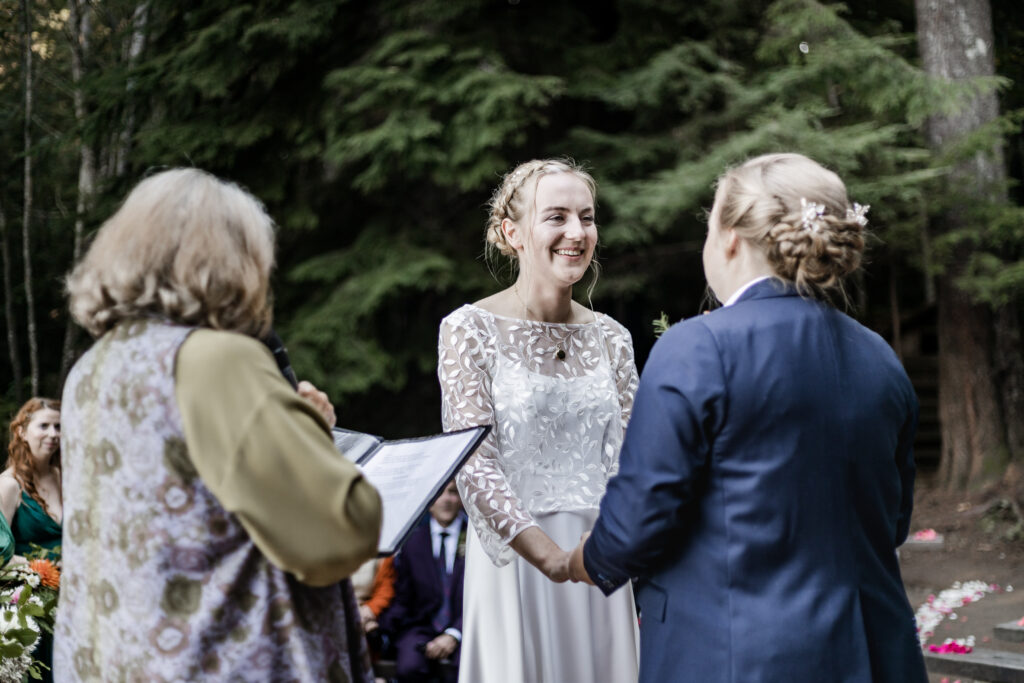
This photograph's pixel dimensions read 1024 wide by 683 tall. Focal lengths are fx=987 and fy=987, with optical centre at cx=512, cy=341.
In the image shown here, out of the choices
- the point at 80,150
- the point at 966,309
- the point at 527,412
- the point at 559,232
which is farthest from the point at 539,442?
the point at 80,150

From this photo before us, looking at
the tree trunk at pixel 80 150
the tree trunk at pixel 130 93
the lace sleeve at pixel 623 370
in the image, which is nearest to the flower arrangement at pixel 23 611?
the lace sleeve at pixel 623 370

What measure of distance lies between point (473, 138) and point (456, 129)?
219 mm

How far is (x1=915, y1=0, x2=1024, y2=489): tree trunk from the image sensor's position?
948 cm

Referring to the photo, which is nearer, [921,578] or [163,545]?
[163,545]

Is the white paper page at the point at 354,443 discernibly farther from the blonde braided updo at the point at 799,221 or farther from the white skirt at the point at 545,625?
the blonde braided updo at the point at 799,221

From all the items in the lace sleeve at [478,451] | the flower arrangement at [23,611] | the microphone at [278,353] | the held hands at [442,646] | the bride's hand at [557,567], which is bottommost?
the held hands at [442,646]

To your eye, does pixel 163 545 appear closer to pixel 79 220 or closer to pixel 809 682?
pixel 809 682

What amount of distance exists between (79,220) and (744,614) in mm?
8455

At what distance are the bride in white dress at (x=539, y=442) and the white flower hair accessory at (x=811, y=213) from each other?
0.92m

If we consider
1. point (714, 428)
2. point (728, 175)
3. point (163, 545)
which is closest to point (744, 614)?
point (714, 428)

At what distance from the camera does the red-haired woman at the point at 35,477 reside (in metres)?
4.43

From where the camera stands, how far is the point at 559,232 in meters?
2.71

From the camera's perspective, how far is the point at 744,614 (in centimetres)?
180

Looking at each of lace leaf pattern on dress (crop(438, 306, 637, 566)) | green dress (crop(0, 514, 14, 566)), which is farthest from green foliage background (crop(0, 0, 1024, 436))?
lace leaf pattern on dress (crop(438, 306, 637, 566))
